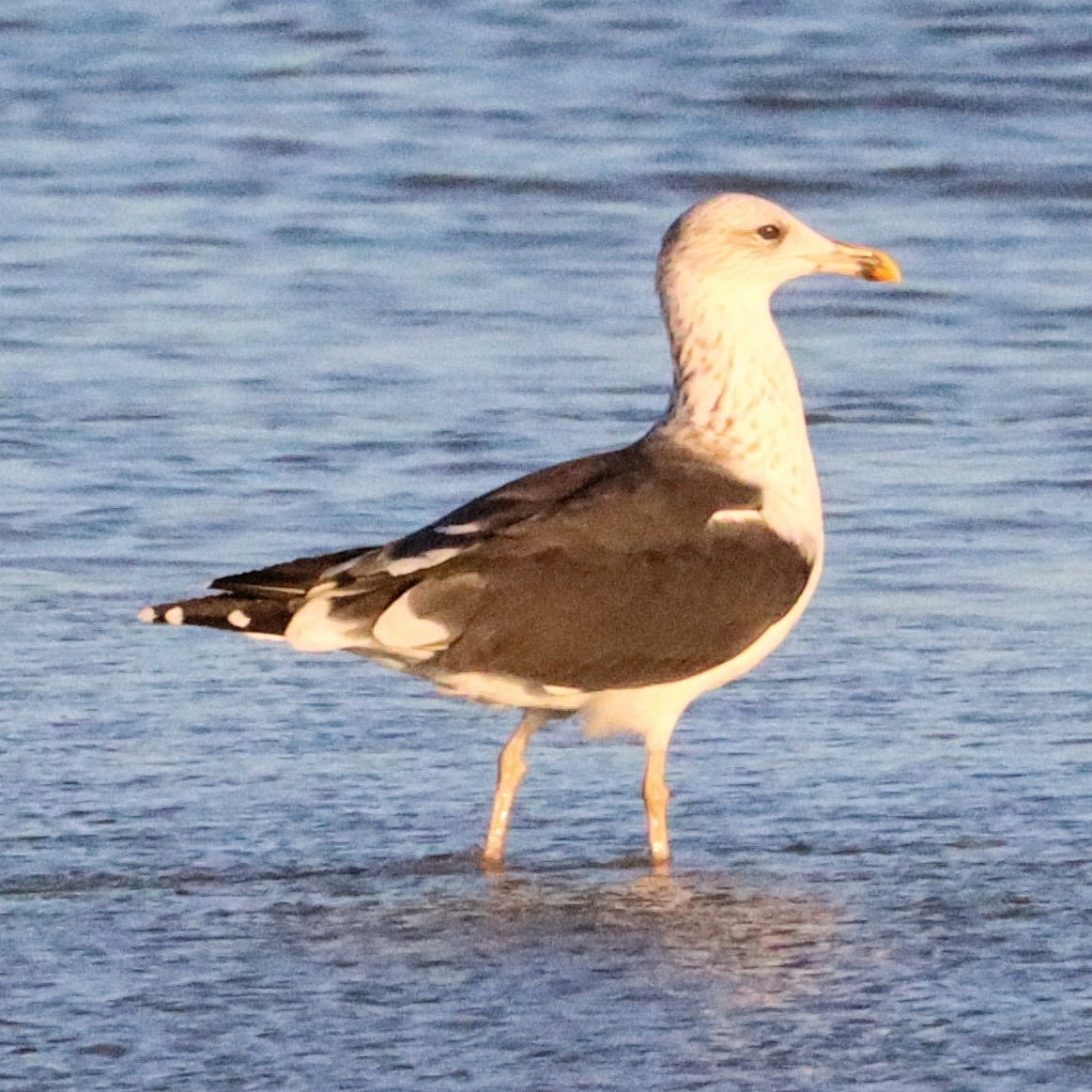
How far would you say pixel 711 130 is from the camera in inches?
593

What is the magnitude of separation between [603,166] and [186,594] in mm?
6452

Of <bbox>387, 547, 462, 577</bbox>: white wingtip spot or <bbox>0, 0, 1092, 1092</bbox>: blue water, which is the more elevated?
<bbox>387, 547, 462, 577</bbox>: white wingtip spot

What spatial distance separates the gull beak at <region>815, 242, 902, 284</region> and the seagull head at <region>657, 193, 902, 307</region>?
8 cm

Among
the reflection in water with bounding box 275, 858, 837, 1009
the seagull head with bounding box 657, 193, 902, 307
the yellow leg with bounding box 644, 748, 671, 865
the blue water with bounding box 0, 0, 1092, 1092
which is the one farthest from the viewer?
the seagull head with bounding box 657, 193, 902, 307

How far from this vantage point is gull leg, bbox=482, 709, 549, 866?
6.25m

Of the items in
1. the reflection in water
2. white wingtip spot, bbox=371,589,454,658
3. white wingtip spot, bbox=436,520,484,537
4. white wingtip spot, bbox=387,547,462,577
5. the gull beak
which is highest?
the gull beak

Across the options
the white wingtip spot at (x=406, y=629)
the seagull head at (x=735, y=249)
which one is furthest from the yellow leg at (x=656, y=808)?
the seagull head at (x=735, y=249)

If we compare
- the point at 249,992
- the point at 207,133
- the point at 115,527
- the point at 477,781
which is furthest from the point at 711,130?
the point at 249,992

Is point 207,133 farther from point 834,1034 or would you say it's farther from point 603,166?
point 834,1034

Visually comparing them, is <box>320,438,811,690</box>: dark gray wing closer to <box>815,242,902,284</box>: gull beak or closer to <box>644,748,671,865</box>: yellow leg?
<box>644,748,671,865</box>: yellow leg

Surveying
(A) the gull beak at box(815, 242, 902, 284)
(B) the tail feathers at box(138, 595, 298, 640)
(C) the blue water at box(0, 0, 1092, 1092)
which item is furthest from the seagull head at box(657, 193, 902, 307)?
(B) the tail feathers at box(138, 595, 298, 640)

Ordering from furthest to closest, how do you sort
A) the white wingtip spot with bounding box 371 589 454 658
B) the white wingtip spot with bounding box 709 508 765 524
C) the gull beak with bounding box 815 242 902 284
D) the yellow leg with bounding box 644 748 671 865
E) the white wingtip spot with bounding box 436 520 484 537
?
the gull beak with bounding box 815 242 902 284 → the white wingtip spot with bounding box 709 508 765 524 → the white wingtip spot with bounding box 436 520 484 537 → the yellow leg with bounding box 644 748 671 865 → the white wingtip spot with bounding box 371 589 454 658

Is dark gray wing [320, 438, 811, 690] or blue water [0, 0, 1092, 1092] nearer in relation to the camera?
blue water [0, 0, 1092, 1092]

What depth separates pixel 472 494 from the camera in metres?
9.08
